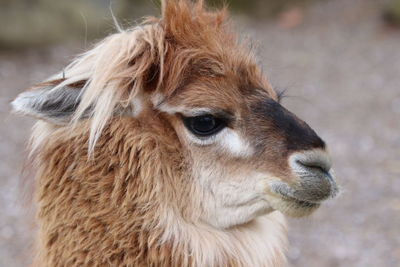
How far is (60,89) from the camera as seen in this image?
2.93 metres

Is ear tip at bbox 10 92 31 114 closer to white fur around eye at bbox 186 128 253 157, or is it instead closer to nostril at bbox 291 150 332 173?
white fur around eye at bbox 186 128 253 157

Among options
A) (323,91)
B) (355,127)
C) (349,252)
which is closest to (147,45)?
(349,252)

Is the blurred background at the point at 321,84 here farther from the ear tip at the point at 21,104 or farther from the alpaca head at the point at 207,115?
the ear tip at the point at 21,104

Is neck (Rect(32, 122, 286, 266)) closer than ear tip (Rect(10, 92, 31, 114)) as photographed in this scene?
No

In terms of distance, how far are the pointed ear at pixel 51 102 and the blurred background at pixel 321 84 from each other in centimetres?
239

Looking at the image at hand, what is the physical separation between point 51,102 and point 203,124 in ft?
2.15

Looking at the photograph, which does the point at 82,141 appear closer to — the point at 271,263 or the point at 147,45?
the point at 147,45

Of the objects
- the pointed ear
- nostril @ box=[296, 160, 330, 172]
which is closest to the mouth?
nostril @ box=[296, 160, 330, 172]

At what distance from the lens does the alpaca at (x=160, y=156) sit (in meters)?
2.93

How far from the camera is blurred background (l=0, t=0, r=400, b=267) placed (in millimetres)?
6617

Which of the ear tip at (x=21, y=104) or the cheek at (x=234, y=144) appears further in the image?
the cheek at (x=234, y=144)

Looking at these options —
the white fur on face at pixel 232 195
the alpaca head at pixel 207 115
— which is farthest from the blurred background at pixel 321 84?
the white fur on face at pixel 232 195

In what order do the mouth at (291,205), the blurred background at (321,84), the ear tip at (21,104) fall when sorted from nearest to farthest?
the ear tip at (21,104) < the mouth at (291,205) < the blurred background at (321,84)

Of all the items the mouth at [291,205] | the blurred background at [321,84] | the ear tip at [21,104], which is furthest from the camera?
the blurred background at [321,84]
